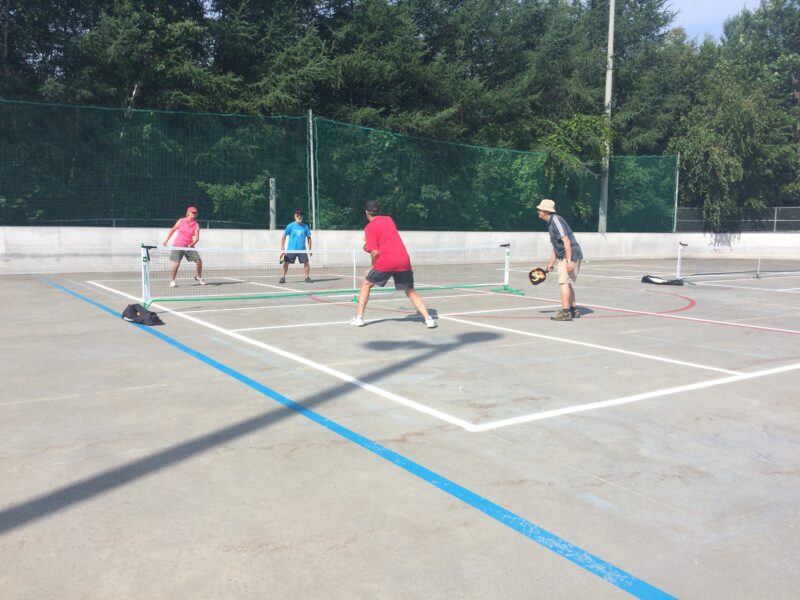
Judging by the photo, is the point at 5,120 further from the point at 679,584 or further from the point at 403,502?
the point at 679,584

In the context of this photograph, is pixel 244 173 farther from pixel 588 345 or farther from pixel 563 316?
pixel 588 345

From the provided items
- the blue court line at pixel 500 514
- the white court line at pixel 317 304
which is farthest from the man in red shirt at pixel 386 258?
the blue court line at pixel 500 514

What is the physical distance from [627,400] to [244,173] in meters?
17.5

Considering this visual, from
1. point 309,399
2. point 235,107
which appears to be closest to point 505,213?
point 235,107

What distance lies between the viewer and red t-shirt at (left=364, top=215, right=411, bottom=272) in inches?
381

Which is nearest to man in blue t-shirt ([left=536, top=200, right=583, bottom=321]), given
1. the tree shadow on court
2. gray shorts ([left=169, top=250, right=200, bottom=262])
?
the tree shadow on court

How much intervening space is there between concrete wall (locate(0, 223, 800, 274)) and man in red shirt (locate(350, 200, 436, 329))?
12.2 metres

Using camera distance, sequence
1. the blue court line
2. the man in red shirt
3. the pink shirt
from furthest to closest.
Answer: the pink shirt < the man in red shirt < the blue court line

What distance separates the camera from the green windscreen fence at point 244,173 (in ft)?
61.4

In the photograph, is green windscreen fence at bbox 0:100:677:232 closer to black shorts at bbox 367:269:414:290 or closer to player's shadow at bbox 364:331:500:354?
black shorts at bbox 367:269:414:290

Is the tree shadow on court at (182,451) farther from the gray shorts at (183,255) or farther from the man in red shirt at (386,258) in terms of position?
the gray shorts at (183,255)

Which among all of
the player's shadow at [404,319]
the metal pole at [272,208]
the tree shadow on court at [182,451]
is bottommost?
the tree shadow on court at [182,451]

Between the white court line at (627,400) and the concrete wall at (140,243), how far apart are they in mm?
16360

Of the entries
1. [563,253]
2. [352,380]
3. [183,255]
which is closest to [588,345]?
[563,253]
